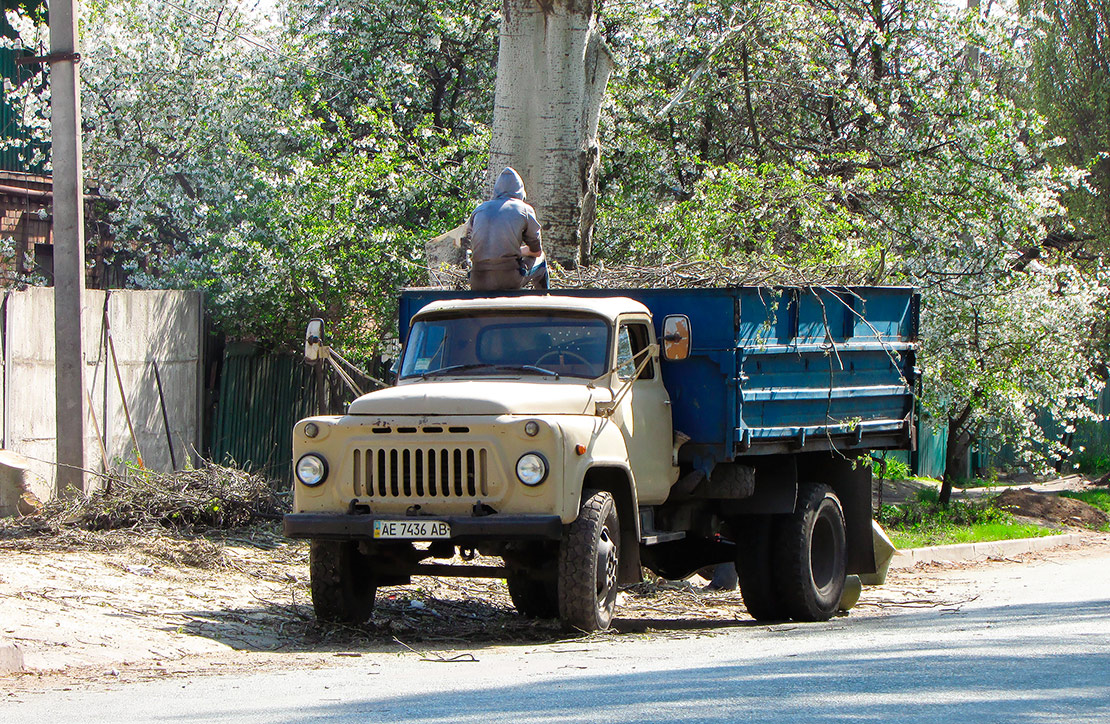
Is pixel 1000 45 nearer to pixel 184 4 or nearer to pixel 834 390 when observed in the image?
pixel 834 390

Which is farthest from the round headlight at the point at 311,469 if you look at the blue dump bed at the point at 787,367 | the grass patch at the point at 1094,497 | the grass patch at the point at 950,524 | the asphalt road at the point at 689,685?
the grass patch at the point at 1094,497

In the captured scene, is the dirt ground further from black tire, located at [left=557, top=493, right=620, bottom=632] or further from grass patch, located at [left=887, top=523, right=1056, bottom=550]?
grass patch, located at [left=887, top=523, right=1056, bottom=550]

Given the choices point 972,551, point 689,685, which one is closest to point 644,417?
point 689,685

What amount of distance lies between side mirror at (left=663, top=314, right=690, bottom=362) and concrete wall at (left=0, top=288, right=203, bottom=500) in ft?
18.9

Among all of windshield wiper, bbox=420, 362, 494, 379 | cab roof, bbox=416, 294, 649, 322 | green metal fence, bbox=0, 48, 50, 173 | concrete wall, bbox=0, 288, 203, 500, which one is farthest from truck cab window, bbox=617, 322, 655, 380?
green metal fence, bbox=0, 48, 50, 173

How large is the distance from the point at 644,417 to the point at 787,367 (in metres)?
1.47

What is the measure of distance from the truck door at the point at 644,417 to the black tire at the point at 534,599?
1253 millimetres

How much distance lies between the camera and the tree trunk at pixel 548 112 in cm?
1291

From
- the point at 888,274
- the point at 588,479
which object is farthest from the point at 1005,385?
the point at 588,479

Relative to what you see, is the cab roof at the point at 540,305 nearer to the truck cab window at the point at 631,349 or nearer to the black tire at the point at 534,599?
the truck cab window at the point at 631,349

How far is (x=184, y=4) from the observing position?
20.1m

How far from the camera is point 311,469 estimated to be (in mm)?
8086

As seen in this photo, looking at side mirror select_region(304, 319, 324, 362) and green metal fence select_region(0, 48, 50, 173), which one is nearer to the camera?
side mirror select_region(304, 319, 324, 362)

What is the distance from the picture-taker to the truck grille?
7840 mm
